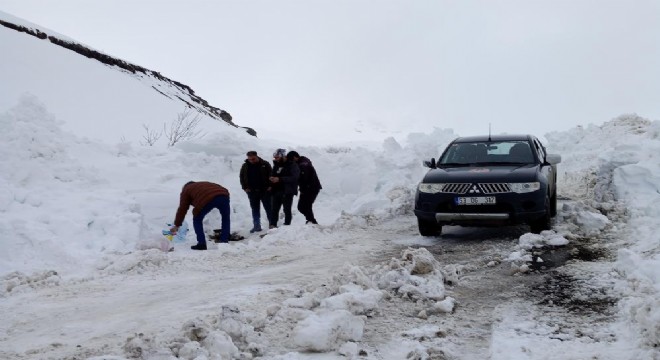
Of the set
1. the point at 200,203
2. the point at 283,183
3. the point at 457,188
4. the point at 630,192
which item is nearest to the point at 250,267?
the point at 200,203

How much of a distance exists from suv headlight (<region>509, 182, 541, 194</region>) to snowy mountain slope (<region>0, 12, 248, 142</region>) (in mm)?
23784

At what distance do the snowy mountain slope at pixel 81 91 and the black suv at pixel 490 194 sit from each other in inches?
899

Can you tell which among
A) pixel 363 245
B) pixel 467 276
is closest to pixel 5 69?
pixel 363 245

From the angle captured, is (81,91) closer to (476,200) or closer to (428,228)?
(428,228)

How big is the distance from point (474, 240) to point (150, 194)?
5.92m

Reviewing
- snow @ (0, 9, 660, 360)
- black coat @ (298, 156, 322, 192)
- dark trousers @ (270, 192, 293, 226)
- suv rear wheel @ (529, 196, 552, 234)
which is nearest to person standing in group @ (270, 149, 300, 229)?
dark trousers @ (270, 192, 293, 226)

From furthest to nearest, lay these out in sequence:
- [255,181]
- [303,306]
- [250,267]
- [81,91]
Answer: [81,91] < [255,181] < [250,267] < [303,306]

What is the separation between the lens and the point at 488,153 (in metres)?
8.38

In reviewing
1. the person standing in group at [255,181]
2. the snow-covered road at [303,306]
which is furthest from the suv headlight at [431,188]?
the person standing in group at [255,181]

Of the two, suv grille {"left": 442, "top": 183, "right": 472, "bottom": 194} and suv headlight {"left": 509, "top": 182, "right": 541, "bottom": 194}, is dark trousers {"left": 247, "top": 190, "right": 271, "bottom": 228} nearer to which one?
suv grille {"left": 442, "top": 183, "right": 472, "bottom": 194}

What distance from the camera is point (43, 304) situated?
4.91 m

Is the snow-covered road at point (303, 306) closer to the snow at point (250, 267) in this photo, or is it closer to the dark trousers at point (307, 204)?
the snow at point (250, 267)

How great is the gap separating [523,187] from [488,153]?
1292mm

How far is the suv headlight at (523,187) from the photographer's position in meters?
7.18
